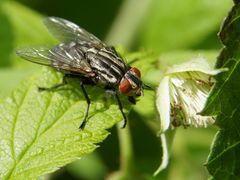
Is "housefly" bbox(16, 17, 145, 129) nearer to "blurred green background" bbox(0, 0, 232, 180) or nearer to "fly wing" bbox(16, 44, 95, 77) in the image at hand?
"fly wing" bbox(16, 44, 95, 77)

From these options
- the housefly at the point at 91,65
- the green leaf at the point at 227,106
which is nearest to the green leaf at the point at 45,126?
the housefly at the point at 91,65

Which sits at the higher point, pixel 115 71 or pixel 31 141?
pixel 115 71

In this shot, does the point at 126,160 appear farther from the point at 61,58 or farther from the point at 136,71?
the point at 61,58

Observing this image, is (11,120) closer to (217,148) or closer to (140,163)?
(217,148)

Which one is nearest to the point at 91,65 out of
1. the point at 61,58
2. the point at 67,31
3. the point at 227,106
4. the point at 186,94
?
the point at 61,58

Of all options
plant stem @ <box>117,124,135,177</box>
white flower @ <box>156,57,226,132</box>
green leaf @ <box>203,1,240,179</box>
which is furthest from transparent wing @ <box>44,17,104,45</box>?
green leaf @ <box>203,1,240,179</box>

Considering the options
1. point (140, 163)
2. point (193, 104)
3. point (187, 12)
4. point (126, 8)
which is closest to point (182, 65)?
point (193, 104)
